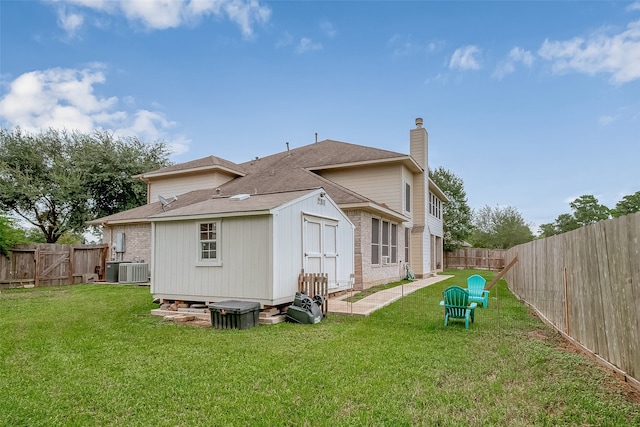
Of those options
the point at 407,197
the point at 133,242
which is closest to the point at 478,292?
the point at 407,197

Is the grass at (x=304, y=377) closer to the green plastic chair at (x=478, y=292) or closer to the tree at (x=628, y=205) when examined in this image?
the green plastic chair at (x=478, y=292)

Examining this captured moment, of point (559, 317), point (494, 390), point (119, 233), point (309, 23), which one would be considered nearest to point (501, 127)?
point (309, 23)

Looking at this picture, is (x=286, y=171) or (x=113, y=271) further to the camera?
(x=286, y=171)

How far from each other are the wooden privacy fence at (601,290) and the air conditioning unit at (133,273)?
48.8ft

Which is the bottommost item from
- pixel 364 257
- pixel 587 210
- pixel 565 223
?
pixel 364 257

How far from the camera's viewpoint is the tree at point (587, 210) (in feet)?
146

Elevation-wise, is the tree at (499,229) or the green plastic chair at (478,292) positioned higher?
the tree at (499,229)

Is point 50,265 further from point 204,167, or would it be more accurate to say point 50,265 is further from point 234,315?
point 234,315

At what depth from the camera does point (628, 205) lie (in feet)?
137

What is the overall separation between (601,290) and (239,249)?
6231mm

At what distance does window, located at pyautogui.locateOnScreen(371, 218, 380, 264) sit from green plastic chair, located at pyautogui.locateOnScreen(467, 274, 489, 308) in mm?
4398

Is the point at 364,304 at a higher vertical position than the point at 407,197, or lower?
lower

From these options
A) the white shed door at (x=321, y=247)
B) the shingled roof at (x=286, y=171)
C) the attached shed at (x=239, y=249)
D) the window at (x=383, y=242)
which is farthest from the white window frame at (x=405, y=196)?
the attached shed at (x=239, y=249)


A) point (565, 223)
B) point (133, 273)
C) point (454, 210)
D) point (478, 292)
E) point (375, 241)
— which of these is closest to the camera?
point (478, 292)
